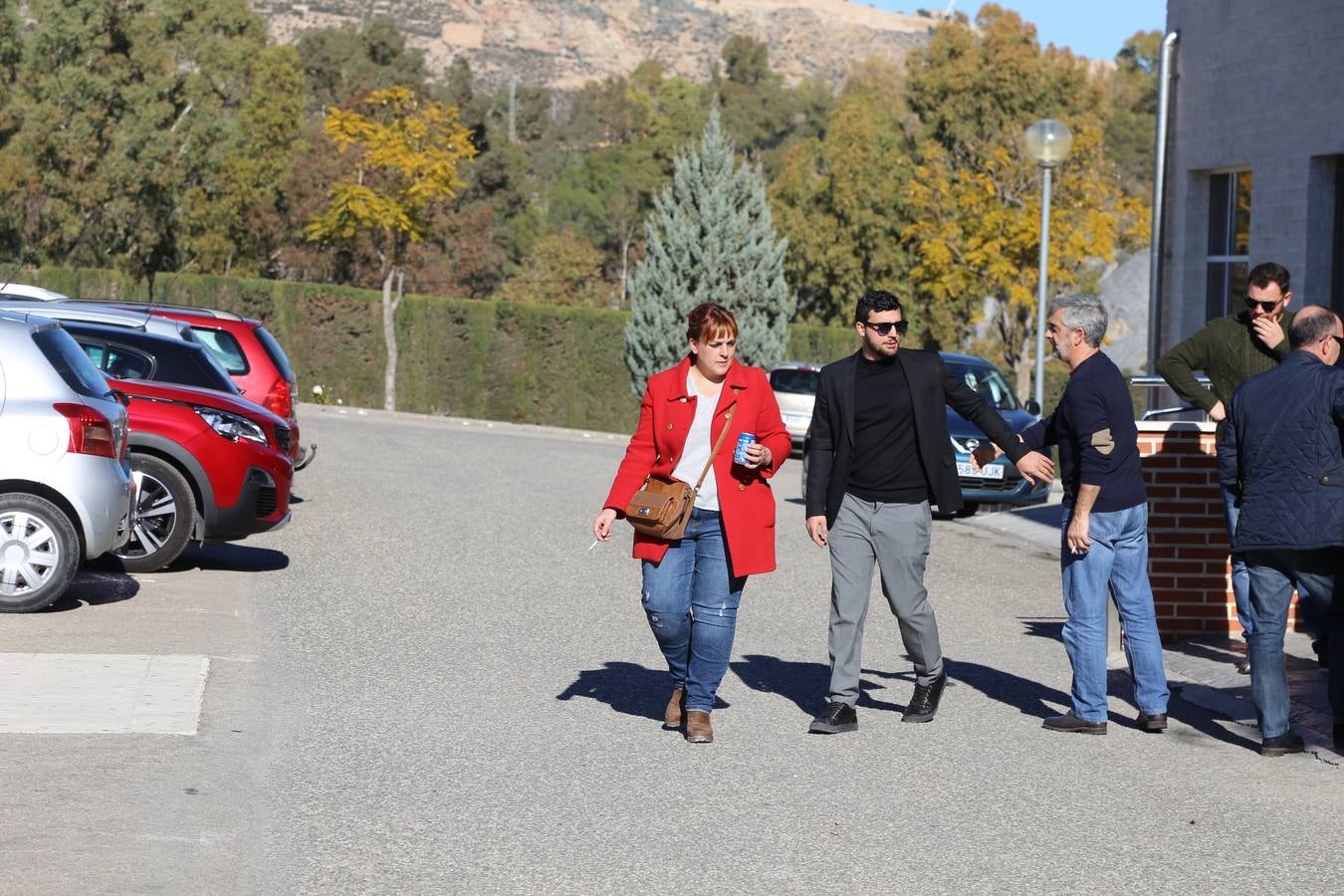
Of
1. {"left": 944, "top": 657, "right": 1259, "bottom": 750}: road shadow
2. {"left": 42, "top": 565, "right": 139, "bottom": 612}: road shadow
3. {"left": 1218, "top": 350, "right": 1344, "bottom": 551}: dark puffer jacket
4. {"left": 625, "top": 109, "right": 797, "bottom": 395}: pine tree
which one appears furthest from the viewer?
{"left": 625, "top": 109, "right": 797, "bottom": 395}: pine tree

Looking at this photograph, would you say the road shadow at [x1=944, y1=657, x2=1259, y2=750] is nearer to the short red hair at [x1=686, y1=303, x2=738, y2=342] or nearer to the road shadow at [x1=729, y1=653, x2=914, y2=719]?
the road shadow at [x1=729, y1=653, x2=914, y2=719]

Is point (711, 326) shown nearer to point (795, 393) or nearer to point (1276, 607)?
point (1276, 607)

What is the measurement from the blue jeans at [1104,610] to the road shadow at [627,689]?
5.50 ft

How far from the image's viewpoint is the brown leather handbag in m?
8.10

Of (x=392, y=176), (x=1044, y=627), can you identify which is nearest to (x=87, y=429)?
(x=1044, y=627)

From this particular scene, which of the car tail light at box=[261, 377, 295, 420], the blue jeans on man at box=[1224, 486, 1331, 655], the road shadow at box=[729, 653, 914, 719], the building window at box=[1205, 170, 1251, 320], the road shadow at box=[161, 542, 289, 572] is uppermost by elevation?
the building window at box=[1205, 170, 1251, 320]

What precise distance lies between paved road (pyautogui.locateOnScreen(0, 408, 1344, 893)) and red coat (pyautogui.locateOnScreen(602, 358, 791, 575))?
83 cm

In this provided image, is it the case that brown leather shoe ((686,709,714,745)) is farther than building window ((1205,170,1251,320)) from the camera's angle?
No

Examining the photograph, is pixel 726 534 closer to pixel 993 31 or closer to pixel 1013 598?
pixel 1013 598

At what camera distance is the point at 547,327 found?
46.8 m

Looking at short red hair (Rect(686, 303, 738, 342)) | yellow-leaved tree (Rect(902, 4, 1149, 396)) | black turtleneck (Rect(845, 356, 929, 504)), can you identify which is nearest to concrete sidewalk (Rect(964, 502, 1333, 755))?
black turtleneck (Rect(845, 356, 929, 504))

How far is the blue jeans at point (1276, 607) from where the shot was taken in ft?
26.9

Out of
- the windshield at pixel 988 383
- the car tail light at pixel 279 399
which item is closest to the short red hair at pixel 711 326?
the car tail light at pixel 279 399

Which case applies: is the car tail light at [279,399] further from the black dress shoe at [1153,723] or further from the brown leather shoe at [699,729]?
the black dress shoe at [1153,723]
